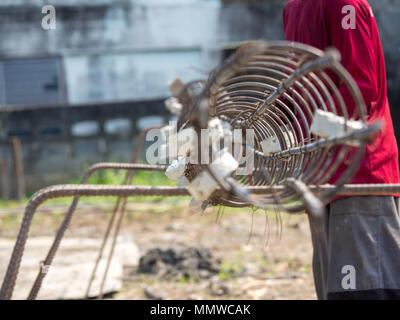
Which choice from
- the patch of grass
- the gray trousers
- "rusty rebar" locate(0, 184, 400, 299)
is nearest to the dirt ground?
the patch of grass

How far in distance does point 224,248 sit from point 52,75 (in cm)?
598

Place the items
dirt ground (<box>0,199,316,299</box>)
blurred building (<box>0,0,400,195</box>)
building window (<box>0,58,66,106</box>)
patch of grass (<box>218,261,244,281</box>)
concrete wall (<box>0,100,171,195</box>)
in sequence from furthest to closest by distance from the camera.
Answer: building window (<box>0,58,66,106</box>)
blurred building (<box>0,0,400,195</box>)
concrete wall (<box>0,100,171,195</box>)
patch of grass (<box>218,261,244,281</box>)
dirt ground (<box>0,199,316,299</box>)

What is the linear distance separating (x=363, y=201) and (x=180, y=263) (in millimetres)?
2141

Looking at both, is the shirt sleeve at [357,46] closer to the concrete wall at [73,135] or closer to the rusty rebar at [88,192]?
the rusty rebar at [88,192]

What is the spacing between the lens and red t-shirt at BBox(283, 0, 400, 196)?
165 cm

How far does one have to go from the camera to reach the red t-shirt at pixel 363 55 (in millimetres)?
1646

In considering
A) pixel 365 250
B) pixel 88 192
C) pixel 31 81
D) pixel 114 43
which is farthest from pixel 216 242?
pixel 31 81

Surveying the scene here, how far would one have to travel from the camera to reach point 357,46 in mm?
1654

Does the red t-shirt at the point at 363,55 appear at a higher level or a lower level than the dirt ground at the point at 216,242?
higher

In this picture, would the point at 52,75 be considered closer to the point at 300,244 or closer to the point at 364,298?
the point at 300,244

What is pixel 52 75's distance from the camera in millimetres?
8969

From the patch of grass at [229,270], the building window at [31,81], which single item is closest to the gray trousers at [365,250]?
the patch of grass at [229,270]

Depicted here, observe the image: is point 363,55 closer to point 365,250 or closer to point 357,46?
point 357,46

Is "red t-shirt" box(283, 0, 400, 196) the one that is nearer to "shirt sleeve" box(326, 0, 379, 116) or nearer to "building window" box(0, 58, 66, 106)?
"shirt sleeve" box(326, 0, 379, 116)
